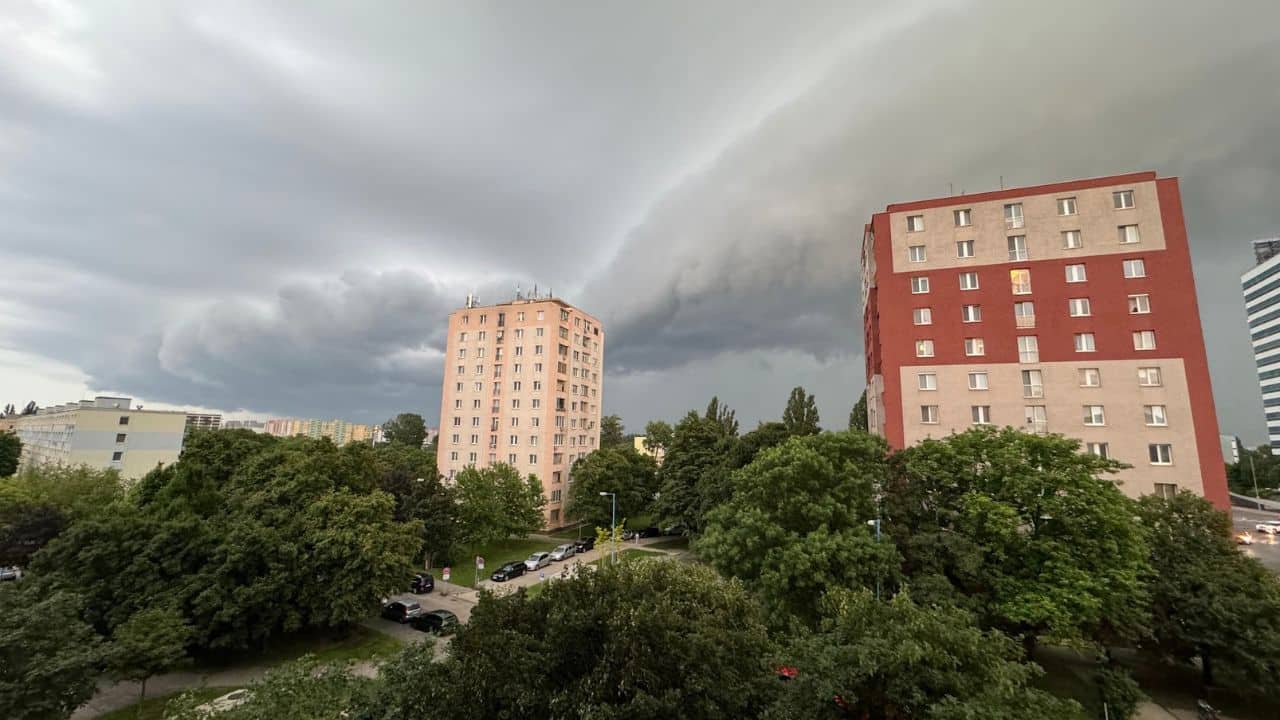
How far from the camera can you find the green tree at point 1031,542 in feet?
63.7

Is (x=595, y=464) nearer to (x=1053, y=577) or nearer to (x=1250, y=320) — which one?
(x=1053, y=577)

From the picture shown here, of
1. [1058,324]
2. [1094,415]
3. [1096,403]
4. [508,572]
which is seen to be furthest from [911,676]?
[508,572]

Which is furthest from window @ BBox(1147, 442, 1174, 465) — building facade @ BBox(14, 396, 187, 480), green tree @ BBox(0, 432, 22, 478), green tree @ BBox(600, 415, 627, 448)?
green tree @ BBox(0, 432, 22, 478)

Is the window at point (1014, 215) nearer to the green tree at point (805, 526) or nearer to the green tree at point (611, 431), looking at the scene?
the green tree at point (805, 526)

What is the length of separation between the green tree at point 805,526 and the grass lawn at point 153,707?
22366 mm

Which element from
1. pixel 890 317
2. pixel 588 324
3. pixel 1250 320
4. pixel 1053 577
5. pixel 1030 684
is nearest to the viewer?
pixel 1053 577

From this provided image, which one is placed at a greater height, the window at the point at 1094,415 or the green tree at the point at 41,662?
the window at the point at 1094,415

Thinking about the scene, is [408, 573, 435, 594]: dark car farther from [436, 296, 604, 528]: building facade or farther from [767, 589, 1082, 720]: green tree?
[767, 589, 1082, 720]: green tree

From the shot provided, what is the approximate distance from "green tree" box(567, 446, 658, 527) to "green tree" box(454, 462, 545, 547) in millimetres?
4401

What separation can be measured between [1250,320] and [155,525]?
607 ft

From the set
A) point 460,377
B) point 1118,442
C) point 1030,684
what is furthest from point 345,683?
point 460,377

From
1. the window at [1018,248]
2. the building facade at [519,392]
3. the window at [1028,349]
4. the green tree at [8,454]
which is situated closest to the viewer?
the window at [1028,349]

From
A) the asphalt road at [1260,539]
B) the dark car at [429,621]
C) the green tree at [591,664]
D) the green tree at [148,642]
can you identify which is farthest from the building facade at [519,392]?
the asphalt road at [1260,539]

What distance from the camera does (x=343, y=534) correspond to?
2439 cm
